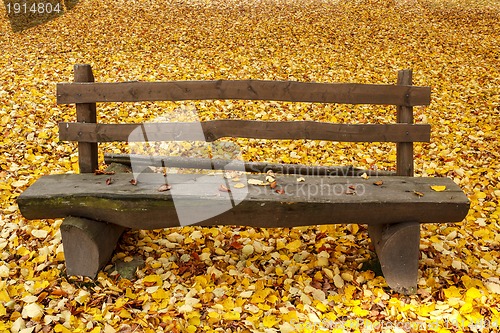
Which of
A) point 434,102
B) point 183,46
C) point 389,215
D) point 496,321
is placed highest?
point 183,46

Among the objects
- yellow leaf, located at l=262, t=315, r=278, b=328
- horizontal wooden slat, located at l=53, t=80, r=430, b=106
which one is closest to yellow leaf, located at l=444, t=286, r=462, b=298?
yellow leaf, located at l=262, t=315, r=278, b=328

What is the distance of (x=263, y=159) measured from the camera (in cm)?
565

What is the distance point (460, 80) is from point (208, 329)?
739cm

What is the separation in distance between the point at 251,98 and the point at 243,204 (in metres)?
0.92

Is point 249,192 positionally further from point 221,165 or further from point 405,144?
point 405,144

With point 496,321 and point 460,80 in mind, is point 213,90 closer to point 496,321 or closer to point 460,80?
point 496,321

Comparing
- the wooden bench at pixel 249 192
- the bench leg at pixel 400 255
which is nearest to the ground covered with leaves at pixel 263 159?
the bench leg at pixel 400 255

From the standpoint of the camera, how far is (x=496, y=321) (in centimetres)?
292

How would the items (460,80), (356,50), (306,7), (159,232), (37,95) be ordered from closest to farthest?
(159,232)
(37,95)
(460,80)
(356,50)
(306,7)

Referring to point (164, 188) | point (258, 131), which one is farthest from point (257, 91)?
point (164, 188)

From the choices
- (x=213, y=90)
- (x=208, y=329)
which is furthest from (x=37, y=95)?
(x=208, y=329)

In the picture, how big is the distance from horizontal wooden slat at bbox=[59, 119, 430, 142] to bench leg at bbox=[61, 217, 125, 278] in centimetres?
75

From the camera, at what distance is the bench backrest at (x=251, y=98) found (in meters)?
3.49

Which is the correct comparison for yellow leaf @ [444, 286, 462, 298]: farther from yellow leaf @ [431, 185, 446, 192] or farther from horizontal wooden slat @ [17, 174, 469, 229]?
yellow leaf @ [431, 185, 446, 192]
